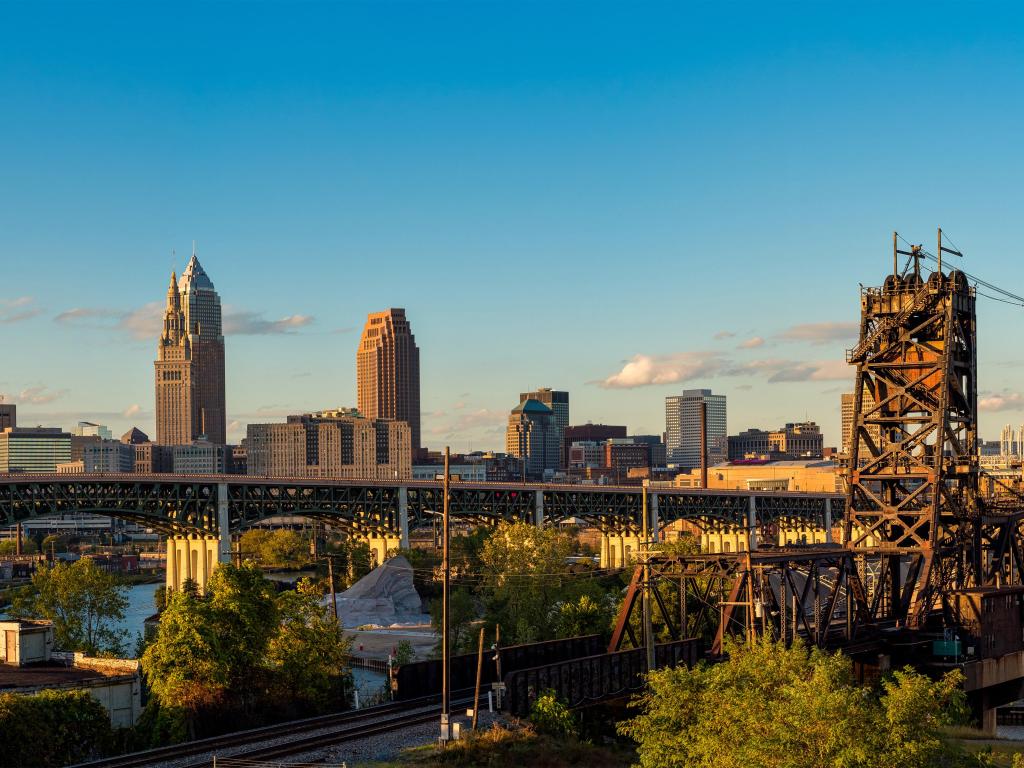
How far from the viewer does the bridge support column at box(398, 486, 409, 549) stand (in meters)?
175

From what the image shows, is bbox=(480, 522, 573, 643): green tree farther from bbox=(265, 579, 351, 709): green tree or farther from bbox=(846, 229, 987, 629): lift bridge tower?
bbox=(846, 229, 987, 629): lift bridge tower

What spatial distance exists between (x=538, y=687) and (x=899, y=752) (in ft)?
53.1

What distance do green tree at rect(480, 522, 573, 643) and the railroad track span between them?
105 ft

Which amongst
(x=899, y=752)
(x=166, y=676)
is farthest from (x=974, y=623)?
(x=166, y=676)

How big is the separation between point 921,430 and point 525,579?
4531 centimetres

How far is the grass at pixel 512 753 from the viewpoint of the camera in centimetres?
4022

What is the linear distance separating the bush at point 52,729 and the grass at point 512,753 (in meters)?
13.6

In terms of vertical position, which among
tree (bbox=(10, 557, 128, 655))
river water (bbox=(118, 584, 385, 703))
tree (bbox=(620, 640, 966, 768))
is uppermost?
tree (bbox=(620, 640, 966, 768))

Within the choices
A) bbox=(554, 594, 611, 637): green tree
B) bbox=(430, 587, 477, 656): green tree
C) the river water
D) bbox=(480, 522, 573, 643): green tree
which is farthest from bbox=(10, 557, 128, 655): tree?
bbox=(554, 594, 611, 637): green tree

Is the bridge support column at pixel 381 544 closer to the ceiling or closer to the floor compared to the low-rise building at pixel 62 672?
closer to the floor

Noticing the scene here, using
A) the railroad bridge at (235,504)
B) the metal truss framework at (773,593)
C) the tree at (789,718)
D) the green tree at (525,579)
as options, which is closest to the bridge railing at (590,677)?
the metal truss framework at (773,593)

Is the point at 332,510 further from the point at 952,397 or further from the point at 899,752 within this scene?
the point at 899,752

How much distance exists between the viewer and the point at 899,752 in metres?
31.7

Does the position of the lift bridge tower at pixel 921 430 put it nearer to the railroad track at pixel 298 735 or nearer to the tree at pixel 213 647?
the railroad track at pixel 298 735
